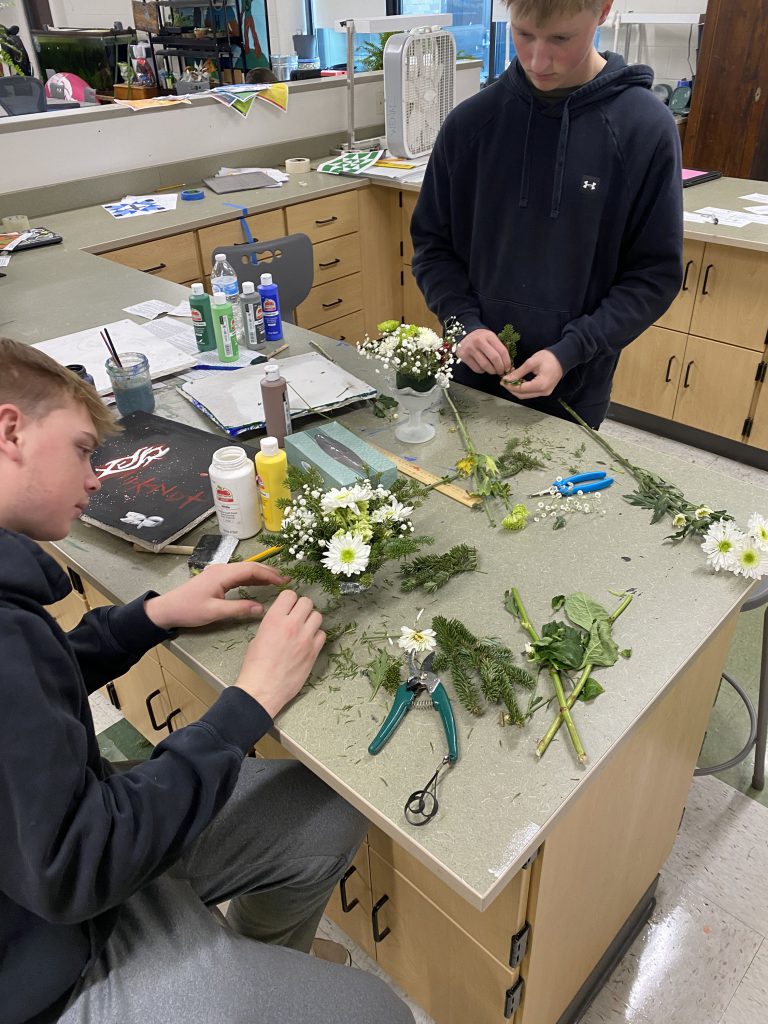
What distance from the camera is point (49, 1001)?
0.87 metres

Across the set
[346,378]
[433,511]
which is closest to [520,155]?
[346,378]

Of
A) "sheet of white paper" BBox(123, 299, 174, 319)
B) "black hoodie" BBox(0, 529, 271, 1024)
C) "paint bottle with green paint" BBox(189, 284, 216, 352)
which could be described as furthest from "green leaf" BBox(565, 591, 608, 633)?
"sheet of white paper" BBox(123, 299, 174, 319)

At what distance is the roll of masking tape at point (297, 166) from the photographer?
3.59 metres

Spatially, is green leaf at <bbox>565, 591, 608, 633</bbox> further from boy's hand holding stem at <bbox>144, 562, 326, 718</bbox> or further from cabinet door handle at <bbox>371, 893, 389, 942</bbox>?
cabinet door handle at <bbox>371, 893, 389, 942</bbox>

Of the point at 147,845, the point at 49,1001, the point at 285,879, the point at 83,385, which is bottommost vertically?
the point at 285,879

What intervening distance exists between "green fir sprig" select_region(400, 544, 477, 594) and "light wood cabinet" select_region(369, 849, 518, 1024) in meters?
0.43

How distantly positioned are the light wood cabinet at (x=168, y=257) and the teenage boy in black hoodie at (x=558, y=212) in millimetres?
1498

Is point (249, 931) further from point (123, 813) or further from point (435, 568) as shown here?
point (435, 568)

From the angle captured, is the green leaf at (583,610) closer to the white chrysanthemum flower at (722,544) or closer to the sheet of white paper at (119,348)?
the white chrysanthemum flower at (722,544)

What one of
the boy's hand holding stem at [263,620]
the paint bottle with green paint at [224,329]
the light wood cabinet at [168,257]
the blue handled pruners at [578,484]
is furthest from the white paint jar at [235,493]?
the light wood cabinet at [168,257]

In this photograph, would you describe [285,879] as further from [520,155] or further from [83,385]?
[520,155]

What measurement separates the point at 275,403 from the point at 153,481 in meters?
0.27

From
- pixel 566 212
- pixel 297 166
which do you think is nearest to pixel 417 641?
pixel 566 212

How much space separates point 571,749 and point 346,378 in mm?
1025
